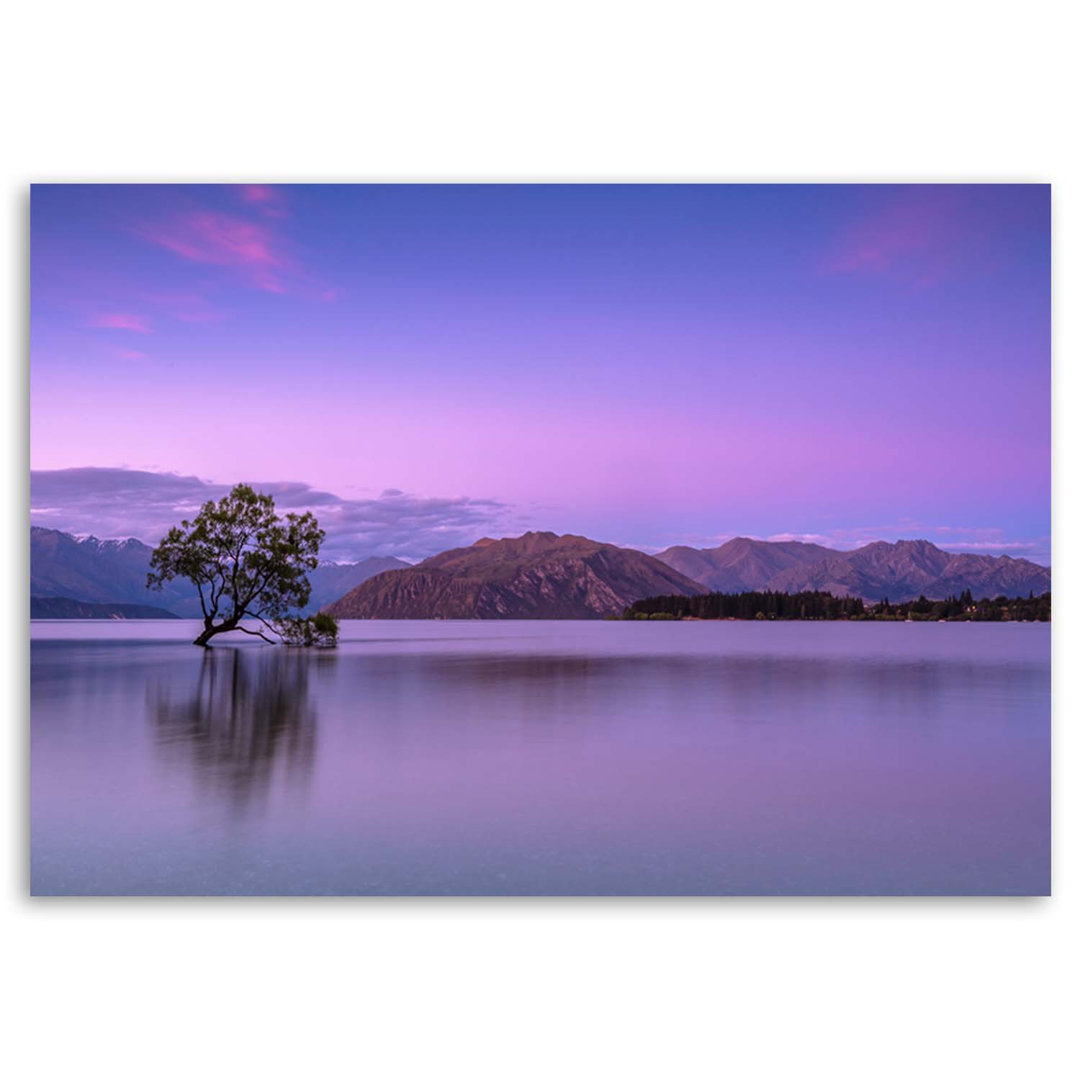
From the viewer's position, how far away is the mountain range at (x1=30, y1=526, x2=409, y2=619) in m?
10.9

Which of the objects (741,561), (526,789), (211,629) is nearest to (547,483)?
(741,561)

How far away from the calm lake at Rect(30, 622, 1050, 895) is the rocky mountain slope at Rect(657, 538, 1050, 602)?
1.11m

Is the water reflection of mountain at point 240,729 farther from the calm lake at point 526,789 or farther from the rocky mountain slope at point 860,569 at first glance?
the rocky mountain slope at point 860,569

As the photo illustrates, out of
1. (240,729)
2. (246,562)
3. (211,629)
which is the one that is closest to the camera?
(240,729)

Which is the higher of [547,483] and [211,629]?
[547,483]

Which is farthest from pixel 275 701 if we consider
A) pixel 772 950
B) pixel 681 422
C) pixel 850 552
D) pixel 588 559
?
pixel 772 950

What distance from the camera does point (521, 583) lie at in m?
19.8

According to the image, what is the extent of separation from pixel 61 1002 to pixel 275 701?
983cm

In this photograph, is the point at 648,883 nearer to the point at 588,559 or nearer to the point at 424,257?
the point at 424,257

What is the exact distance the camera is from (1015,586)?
42.2ft

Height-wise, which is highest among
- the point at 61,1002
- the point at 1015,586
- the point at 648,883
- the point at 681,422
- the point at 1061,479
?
the point at 681,422

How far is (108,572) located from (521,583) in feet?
27.0

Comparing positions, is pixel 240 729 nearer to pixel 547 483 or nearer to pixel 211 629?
pixel 547 483

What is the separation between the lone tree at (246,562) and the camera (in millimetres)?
15391
